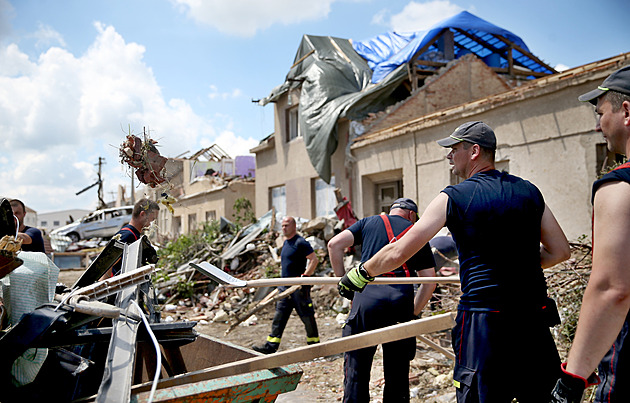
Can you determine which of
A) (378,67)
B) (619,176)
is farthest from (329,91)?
(619,176)

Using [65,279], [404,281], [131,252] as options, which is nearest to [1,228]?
[131,252]

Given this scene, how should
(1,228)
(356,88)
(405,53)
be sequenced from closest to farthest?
(1,228), (405,53), (356,88)

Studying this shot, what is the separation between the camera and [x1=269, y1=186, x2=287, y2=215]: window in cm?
1744

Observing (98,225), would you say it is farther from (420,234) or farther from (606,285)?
(606,285)

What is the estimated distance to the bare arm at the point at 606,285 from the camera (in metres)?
1.57

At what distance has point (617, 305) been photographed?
157cm

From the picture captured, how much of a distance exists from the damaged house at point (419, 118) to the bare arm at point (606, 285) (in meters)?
7.07

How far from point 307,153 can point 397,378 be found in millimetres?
12585

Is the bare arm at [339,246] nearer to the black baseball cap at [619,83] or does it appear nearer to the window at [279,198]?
the black baseball cap at [619,83]

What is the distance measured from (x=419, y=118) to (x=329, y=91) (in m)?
4.26

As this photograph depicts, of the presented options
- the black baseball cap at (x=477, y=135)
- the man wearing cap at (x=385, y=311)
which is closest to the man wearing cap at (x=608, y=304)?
the black baseball cap at (x=477, y=135)

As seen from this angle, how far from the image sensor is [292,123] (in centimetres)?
1747

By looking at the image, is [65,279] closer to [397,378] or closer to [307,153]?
[307,153]

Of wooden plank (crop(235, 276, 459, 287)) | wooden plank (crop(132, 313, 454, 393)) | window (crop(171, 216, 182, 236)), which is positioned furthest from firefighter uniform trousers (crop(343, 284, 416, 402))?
window (crop(171, 216, 182, 236))
